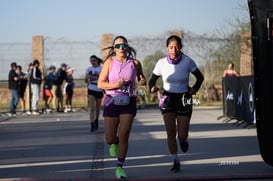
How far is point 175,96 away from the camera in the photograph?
31.3 feet

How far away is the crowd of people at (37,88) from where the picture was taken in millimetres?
24750

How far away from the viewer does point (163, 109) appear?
9.53 m

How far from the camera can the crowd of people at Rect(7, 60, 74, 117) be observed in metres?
24.8

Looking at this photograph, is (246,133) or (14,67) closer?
(246,133)

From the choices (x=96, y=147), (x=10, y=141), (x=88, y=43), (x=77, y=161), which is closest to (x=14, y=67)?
(x=88, y=43)

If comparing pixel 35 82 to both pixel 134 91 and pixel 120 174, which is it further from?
pixel 120 174

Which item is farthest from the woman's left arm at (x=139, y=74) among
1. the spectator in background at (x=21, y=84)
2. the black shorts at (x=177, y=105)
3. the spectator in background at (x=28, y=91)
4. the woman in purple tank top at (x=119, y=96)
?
the spectator in background at (x=28, y=91)

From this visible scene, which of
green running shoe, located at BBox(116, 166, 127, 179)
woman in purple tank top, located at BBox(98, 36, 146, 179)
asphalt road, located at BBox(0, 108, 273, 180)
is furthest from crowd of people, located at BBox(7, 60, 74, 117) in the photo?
green running shoe, located at BBox(116, 166, 127, 179)

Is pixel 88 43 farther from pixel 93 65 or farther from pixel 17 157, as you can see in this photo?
pixel 17 157

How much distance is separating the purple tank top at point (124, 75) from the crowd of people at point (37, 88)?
15899 millimetres

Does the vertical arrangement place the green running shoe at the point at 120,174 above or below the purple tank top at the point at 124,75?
below

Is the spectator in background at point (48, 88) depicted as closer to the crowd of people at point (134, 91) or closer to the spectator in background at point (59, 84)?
the spectator in background at point (59, 84)

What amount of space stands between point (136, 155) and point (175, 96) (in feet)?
7.00

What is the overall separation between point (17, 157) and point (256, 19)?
4.81 m
